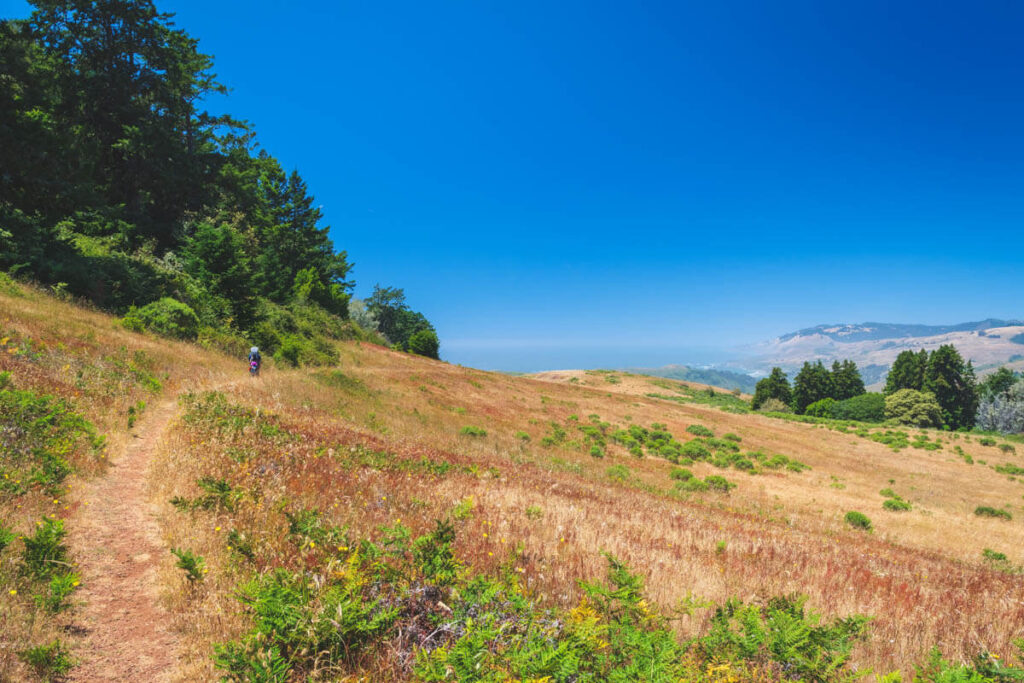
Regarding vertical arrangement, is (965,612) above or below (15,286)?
below

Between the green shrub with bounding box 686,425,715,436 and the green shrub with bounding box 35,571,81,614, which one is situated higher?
the green shrub with bounding box 35,571,81,614

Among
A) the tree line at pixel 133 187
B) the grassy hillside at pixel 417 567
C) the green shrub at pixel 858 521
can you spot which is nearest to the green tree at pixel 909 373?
the green shrub at pixel 858 521

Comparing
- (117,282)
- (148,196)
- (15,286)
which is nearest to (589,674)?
(15,286)

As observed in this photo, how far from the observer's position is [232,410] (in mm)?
11195

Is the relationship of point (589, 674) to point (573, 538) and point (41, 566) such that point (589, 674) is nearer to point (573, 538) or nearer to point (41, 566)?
point (573, 538)

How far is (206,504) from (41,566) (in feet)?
6.29

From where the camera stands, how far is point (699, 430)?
36.7 metres

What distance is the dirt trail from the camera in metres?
3.63

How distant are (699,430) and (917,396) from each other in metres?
62.4

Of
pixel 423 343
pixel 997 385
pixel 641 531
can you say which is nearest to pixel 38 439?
pixel 641 531

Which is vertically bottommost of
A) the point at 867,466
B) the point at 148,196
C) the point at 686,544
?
the point at 867,466

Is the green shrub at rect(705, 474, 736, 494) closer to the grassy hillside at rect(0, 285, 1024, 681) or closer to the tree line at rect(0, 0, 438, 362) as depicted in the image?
the grassy hillside at rect(0, 285, 1024, 681)

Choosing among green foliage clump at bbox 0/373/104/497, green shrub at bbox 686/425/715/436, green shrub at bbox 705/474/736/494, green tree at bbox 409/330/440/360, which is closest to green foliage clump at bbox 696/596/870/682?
green foliage clump at bbox 0/373/104/497

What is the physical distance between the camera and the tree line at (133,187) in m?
18.8
